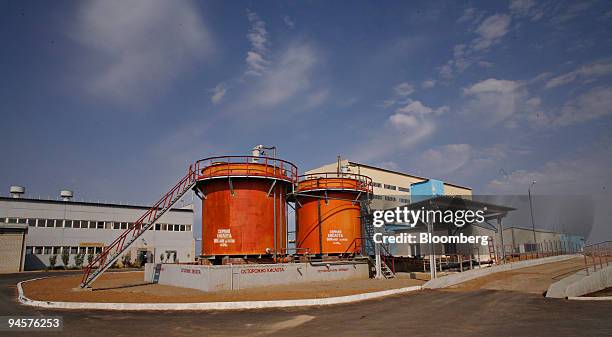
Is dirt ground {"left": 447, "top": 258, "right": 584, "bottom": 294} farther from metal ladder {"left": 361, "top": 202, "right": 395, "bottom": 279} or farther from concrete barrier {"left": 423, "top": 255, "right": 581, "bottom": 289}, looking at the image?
metal ladder {"left": 361, "top": 202, "right": 395, "bottom": 279}

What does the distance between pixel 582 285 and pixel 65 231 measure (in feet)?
165

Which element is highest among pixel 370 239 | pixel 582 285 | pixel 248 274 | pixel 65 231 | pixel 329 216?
pixel 65 231

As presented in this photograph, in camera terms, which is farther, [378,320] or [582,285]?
[582,285]

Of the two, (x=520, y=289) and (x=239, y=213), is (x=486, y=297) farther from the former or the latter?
(x=239, y=213)

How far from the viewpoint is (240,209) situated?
72.3 ft

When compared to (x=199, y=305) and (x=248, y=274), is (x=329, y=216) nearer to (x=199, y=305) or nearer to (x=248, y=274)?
(x=248, y=274)

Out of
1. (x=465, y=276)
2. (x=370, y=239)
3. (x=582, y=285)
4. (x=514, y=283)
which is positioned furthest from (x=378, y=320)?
(x=370, y=239)

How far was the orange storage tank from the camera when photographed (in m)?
21.8

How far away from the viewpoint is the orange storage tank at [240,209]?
858 inches

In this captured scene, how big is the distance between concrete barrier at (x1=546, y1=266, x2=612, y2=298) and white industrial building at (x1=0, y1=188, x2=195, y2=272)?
45458mm

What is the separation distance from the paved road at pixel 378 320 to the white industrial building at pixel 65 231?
106 feet

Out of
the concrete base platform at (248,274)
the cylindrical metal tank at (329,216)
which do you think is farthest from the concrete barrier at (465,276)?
the cylindrical metal tank at (329,216)

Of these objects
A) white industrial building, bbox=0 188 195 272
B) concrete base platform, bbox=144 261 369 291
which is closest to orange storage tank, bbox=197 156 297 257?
concrete base platform, bbox=144 261 369 291

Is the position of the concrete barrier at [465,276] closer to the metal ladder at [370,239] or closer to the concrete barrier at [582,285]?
the metal ladder at [370,239]
